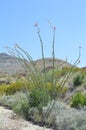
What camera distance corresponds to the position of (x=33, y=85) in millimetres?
15508

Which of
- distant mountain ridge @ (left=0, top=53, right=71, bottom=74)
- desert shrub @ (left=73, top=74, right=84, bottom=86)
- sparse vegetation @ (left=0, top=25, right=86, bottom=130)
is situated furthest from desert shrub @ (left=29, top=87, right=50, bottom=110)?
desert shrub @ (left=73, top=74, right=84, bottom=86)

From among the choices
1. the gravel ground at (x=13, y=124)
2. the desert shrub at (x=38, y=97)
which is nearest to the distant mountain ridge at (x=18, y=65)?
the desert shrub at (x=38, y=97)

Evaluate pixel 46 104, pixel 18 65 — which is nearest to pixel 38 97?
pixel 46 104

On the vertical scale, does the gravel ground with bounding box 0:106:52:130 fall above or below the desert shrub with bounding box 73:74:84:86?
below

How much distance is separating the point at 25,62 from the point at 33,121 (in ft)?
8.90

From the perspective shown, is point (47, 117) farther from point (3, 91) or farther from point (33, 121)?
point (3, 91)

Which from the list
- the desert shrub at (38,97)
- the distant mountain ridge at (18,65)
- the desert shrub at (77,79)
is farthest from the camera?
the desert shrub at (77,79)

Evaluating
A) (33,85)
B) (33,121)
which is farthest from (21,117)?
(33,85)

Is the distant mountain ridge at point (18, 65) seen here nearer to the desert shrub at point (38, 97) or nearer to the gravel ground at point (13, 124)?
the desert shrub at point (38, 97)

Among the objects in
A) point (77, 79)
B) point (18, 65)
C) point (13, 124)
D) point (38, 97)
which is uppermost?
point (18, 65)

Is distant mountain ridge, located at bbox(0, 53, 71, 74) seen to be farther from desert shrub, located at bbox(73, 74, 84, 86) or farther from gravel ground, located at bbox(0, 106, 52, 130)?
gravel ground, located at bbox(0, 106, 52, 130)

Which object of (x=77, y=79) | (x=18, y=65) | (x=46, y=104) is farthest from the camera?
(x=18, y=65)

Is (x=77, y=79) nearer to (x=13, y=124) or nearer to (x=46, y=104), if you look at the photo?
(x=46, y=104)

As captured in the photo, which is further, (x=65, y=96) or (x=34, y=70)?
(x=65, y=96)
